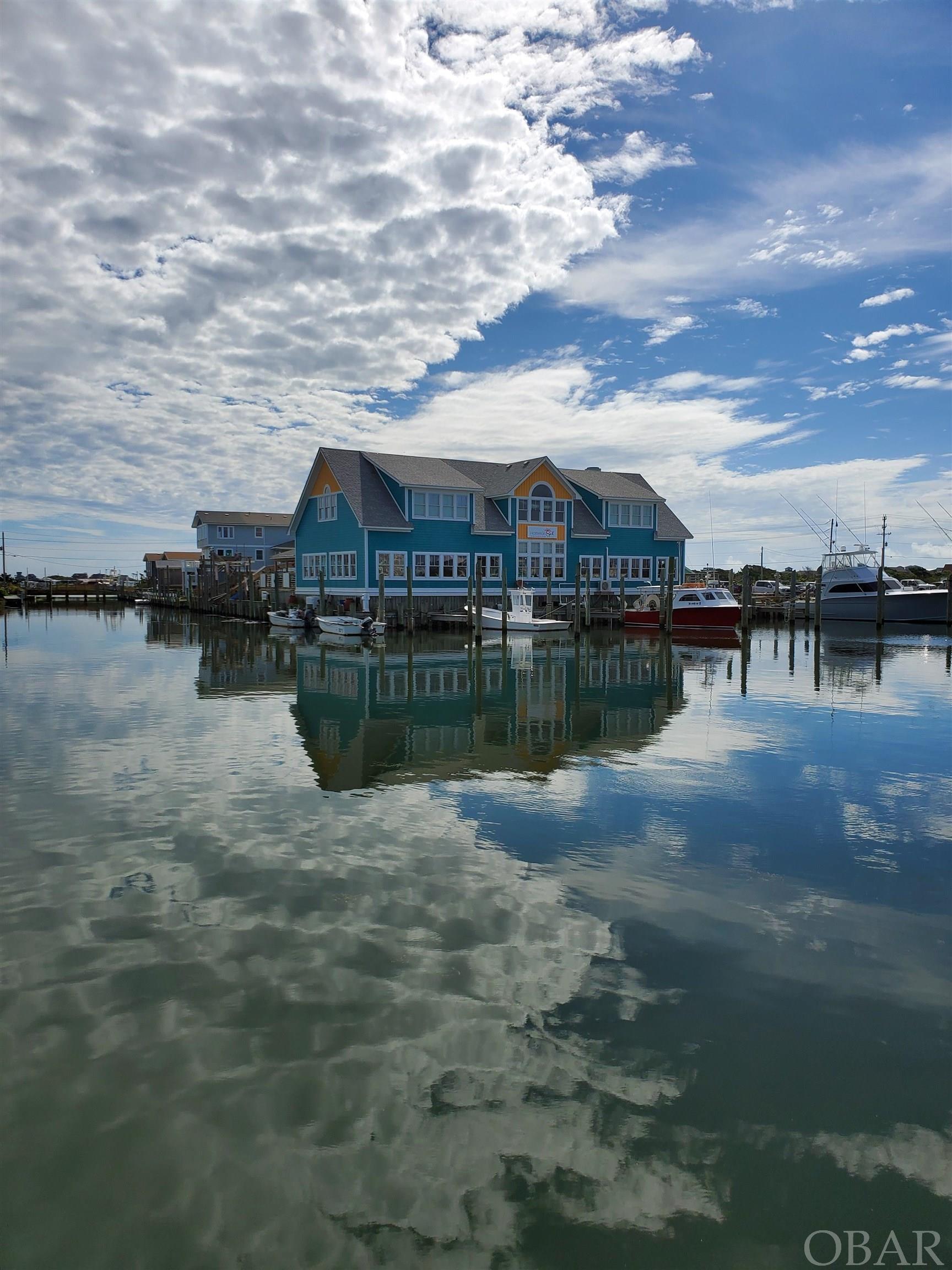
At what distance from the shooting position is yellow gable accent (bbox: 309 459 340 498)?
48934 millimetres

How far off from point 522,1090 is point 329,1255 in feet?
4.91

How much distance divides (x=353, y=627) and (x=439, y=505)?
35.6 ft

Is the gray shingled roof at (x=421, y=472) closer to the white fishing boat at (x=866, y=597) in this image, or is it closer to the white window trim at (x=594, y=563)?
the white window trim at (x=594, y=563)

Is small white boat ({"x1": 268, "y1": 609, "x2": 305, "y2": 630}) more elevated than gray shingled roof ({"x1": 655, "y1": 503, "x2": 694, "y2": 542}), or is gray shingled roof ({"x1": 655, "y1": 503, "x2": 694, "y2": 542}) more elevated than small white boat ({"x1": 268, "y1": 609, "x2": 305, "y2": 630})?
gray shingled roof ({"x1": 655, "y1": 503, "x2": 694, "y2": 542})

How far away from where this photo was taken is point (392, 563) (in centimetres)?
4709

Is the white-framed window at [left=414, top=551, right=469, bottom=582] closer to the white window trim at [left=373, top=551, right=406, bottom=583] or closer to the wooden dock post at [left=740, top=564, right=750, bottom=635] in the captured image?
the white window trim at [left=373, top=551, right=406, bottom=583]

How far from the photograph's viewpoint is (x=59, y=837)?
9.43 meters

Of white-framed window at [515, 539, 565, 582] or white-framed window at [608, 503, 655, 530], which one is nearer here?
white-framed window at [515, 539, 565, 582]

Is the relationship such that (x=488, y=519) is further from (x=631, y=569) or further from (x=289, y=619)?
(x=289, y=619)

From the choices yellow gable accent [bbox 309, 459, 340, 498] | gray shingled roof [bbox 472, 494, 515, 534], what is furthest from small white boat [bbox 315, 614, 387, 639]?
gray shingled roof [bbox 472, 494, 515, 534]

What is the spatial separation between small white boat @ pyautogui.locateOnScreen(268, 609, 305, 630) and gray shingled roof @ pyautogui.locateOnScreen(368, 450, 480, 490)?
999cm

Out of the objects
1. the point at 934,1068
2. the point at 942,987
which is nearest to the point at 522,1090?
the point at 934,1068

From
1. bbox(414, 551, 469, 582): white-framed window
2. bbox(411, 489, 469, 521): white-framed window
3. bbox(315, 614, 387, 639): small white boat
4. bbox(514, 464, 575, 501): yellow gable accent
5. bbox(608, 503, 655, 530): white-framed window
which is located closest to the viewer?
bbox(315, 614, 387, 639): small white boat

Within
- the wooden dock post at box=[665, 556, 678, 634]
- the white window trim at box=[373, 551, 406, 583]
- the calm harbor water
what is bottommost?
the calm harbor water
